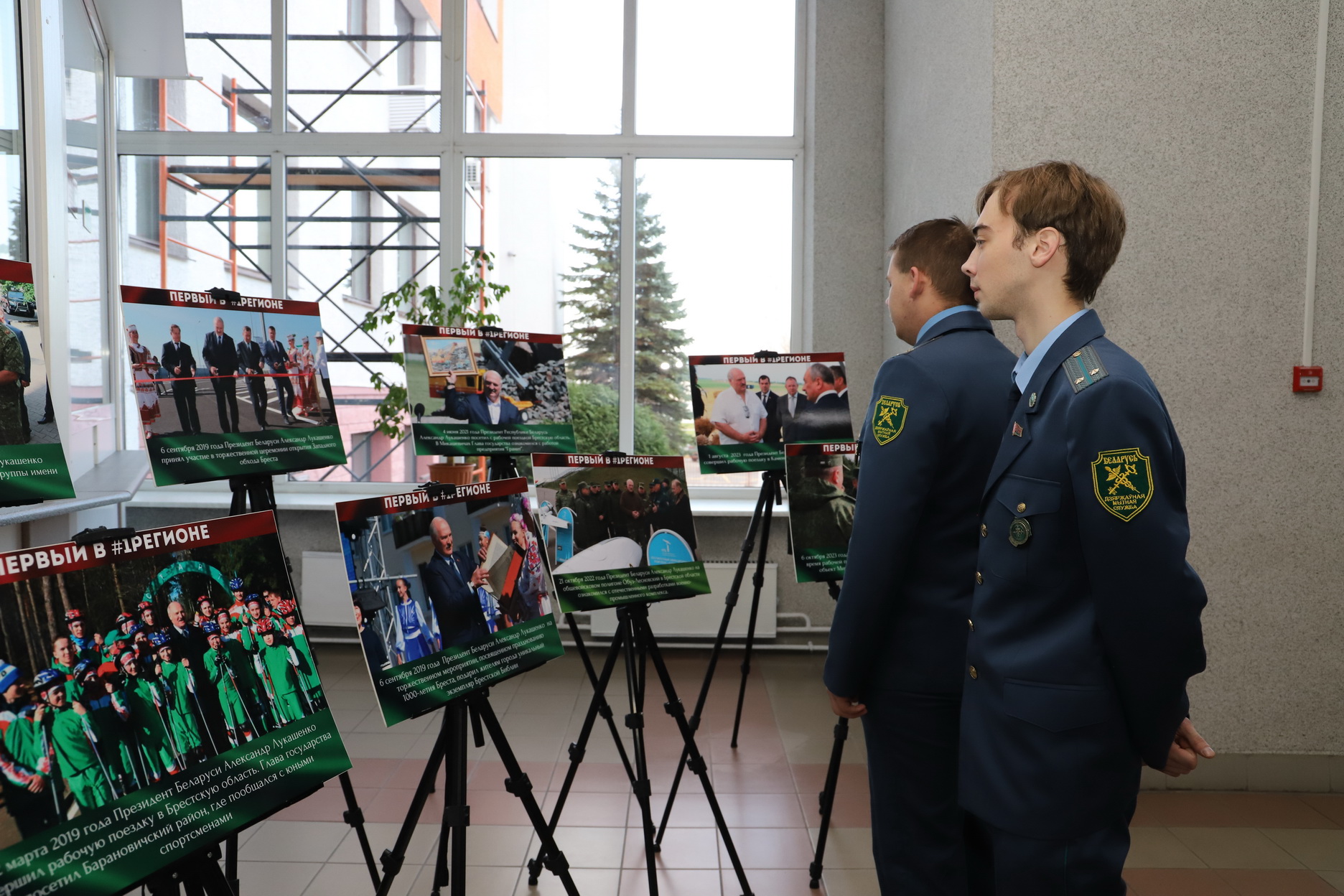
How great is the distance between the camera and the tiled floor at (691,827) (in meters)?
2.44

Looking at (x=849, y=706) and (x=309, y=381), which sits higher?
(x=309, y=381)

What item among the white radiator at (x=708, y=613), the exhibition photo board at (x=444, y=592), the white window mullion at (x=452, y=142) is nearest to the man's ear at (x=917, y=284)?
the exhibition photo board at (x=444, y=592)

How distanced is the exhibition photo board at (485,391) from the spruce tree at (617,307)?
2028mm

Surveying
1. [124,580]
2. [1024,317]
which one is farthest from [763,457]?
[124,580]

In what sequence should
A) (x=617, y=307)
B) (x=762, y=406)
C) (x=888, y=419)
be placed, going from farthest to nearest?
1. (x=617, y=307)
2. (x=762, y=406)
3. (x=888, y=419)

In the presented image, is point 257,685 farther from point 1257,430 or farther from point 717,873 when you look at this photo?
point 1257,430

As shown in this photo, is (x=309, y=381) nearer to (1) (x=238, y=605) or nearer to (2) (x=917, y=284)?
(1) (x=238, y=605)

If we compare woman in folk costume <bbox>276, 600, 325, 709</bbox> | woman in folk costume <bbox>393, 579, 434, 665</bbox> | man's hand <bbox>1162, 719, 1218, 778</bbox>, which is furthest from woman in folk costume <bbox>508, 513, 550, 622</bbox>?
man's hand <bbox>1162, 719, 1218, 778</bbox>

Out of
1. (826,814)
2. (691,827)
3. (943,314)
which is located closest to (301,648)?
(943,314)

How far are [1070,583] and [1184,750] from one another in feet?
1.15

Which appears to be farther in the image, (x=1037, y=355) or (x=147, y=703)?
(x=1037, y=355)

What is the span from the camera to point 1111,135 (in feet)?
9.37

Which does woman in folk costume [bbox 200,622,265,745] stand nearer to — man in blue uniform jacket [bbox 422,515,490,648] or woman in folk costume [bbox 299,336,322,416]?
man in blue uniform jacket [bbox 422,515,490,648]

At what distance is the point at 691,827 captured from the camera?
2.78 m
